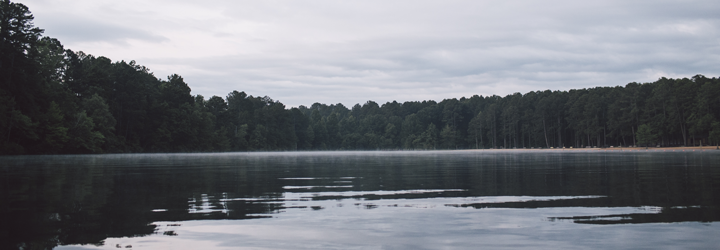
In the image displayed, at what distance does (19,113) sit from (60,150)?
604 inches

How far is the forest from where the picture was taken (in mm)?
78812

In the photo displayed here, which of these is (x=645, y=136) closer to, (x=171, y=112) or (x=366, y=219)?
(x=171, y=112)

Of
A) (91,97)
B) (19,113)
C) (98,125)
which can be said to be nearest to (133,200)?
(19,113)

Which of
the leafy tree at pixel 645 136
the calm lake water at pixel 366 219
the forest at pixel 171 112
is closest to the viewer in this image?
the calm lake water at pixel 366 219

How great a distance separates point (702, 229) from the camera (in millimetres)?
8273

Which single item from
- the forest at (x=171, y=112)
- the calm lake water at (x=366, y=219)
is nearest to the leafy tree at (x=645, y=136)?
the forest at (x=171, y=112)

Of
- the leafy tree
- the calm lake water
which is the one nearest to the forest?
the leafy tree

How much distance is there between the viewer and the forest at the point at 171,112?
78.8 meters

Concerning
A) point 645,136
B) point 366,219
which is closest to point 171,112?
point 645,136

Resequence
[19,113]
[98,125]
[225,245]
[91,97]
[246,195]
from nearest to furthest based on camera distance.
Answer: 1. [225,245]
2. [246,195]
3. [19,113]
4. [98,125]
5. [91,97]

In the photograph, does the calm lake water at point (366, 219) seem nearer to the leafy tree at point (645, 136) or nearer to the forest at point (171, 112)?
the forest at point (171, 112)

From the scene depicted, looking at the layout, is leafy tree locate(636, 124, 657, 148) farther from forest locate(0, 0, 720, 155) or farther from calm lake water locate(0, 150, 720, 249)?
calm lake water locate(0, 150, 720, 249)

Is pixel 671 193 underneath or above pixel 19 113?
underneath

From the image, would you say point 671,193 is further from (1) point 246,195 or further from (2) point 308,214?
(1) point 246,195
